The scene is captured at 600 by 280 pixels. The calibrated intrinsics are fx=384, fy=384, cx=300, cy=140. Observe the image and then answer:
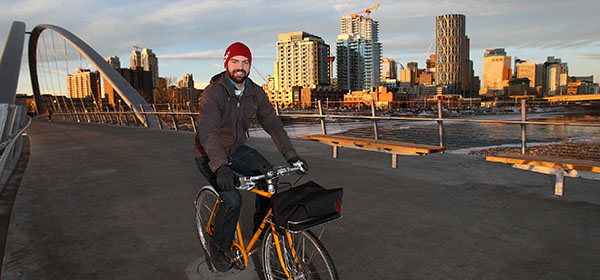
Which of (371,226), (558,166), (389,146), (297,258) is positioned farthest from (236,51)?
(389,146)

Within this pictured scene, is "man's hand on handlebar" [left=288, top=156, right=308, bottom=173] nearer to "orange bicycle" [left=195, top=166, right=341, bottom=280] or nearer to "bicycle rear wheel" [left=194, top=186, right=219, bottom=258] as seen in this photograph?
"orange bicycle" [left=195, top=166, right=341, bottom=280]

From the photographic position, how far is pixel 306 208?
5.95 ft

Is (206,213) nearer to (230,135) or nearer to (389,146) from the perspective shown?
(230,135)

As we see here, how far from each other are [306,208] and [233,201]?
0.77m

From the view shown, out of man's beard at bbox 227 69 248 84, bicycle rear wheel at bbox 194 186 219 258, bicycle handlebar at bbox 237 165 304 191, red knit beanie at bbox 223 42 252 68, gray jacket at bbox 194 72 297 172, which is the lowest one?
bicycle rear wheel at bbox 194 186 219 258

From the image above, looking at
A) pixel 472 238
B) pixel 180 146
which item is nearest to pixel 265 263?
pixel 472 238

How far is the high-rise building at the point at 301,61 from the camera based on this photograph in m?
184

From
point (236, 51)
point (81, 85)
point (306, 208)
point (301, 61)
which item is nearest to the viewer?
point (306, 208)

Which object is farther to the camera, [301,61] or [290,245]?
[301,61]

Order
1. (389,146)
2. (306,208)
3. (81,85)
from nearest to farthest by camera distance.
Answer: (306,208) < (389,146) < (81,85)

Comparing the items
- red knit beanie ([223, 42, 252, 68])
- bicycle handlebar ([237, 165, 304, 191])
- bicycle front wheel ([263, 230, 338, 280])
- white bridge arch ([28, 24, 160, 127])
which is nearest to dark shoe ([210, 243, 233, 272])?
bicycle front wheel ([263, 230, 338, 280])

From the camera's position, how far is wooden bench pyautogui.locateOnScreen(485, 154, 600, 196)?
4.08 meters

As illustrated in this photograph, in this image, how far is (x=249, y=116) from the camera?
8.75 ft

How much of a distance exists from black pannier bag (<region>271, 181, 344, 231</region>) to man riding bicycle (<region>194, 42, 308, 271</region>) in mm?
410
